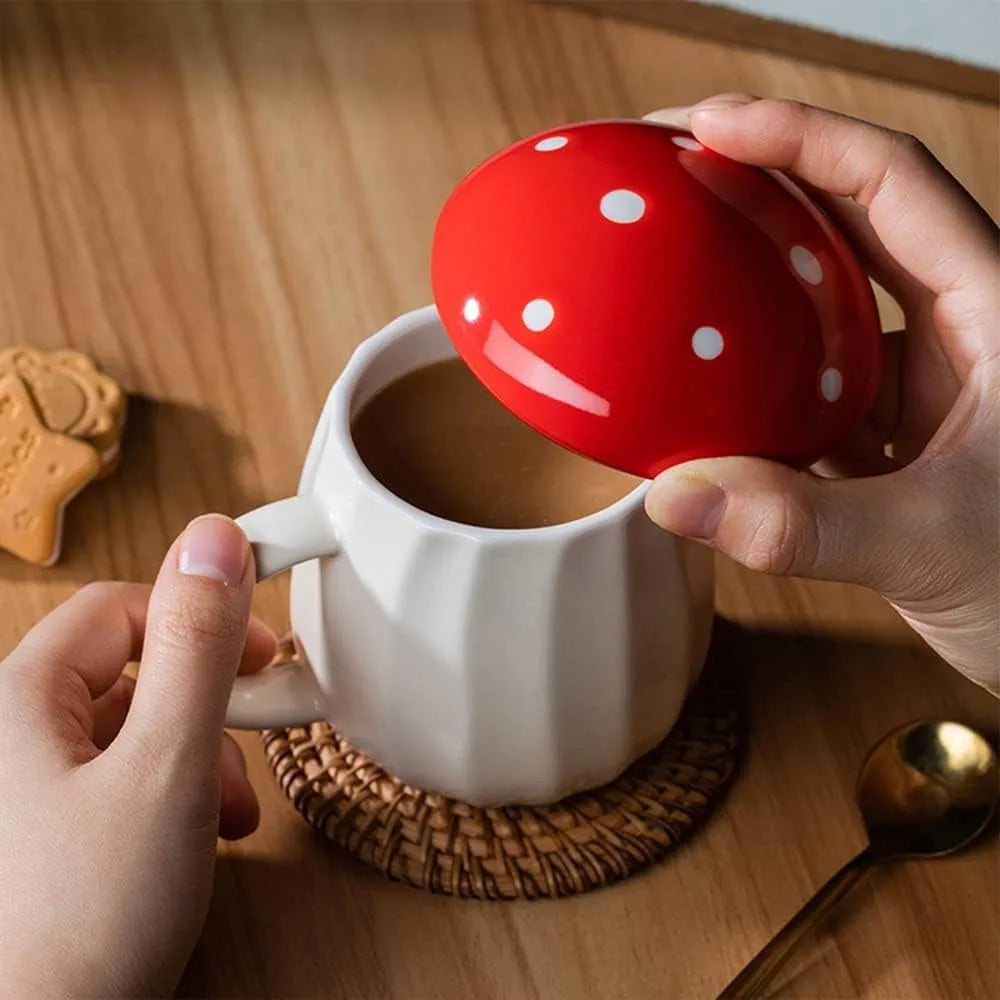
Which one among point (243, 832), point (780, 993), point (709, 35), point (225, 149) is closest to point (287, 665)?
point (243, 832)

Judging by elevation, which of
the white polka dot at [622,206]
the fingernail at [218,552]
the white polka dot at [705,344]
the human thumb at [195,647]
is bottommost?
the human thumb at [195,647]

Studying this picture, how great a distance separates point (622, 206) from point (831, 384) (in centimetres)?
10

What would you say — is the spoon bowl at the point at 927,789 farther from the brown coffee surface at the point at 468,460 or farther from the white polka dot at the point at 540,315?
the white polka dot at the point at 540,315

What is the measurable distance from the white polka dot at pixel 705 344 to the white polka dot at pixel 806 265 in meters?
0.05

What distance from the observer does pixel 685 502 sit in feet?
1.70

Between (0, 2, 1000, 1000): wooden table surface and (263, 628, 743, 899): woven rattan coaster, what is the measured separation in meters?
0.01

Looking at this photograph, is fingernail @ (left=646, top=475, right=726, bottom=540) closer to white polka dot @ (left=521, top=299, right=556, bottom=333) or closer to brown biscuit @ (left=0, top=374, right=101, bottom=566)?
white polka dot @ (left=521, top=299, right=556, bottom=333)

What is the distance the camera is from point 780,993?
641 millimetres

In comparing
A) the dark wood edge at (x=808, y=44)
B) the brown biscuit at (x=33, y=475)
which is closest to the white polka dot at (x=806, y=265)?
the brown biscuit at (x=33, y=475)

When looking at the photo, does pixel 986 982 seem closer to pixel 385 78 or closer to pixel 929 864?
pixel 929 864

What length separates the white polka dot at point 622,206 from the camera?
1.68 feet

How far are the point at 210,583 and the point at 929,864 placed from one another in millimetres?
356

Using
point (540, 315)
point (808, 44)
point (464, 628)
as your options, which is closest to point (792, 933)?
point (464, 628)

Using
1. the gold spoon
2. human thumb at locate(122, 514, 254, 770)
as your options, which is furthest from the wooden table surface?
human thumb at locate(122, 514, 254, 770)
